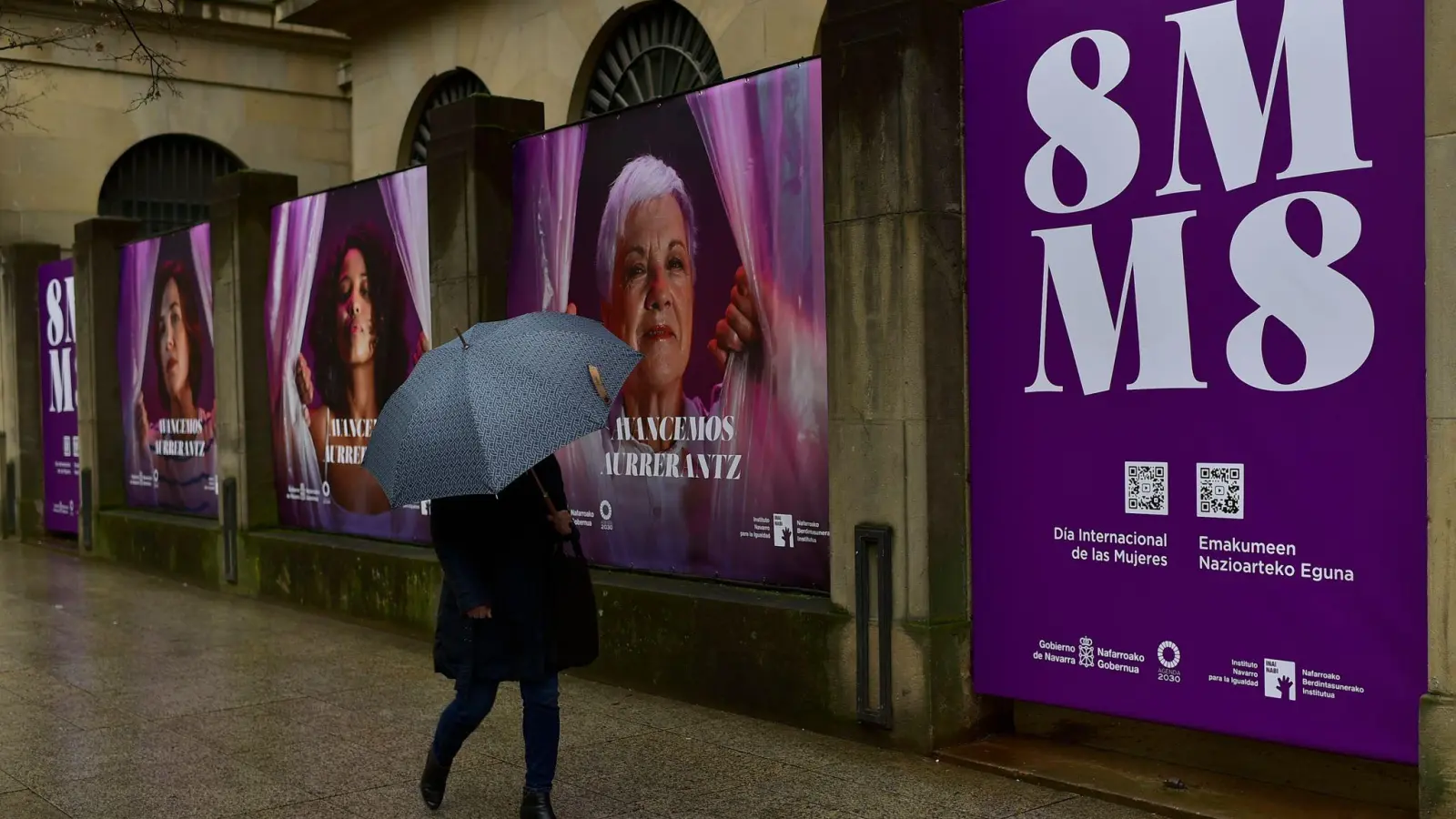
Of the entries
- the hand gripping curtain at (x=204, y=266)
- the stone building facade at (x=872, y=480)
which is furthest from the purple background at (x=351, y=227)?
the hand gripping curtain at (x=204, y=266)

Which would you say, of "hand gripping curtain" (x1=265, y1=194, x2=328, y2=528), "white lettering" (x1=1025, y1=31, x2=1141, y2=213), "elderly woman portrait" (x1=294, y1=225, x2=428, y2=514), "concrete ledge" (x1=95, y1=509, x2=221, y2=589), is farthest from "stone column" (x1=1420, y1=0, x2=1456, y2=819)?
"concrete ledge" (x1=95, y1=509, x2=221, y2=589)

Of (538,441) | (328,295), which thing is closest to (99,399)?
(328,295)

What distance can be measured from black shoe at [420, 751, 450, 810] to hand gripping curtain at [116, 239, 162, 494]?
9.93 metres

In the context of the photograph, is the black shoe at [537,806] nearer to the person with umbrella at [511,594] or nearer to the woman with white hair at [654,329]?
the person with umbrella at [511,594]

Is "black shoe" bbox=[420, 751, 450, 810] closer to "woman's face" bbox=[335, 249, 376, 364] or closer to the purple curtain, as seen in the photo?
the purple curtain

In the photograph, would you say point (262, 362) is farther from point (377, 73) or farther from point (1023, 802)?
point (1023, 802)

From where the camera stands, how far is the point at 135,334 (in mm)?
14883

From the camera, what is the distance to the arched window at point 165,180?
789 inches

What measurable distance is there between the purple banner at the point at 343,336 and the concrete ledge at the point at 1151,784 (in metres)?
5.10

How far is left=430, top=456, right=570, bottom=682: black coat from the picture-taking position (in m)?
5.34

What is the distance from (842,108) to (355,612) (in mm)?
5688

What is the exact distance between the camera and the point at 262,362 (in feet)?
40.9

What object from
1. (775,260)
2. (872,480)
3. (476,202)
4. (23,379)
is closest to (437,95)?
(23,379)

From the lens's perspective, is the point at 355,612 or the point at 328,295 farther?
the point at 328,295
